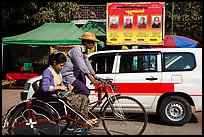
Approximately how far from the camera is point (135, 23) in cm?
1344

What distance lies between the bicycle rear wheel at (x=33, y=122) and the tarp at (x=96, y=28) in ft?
36.8

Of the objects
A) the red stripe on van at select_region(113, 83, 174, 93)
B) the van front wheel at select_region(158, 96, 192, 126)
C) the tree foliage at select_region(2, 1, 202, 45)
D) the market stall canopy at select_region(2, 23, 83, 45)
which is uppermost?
the tree foliage at select_region(2, 1, 202, 45)

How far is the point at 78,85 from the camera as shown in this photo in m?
5.59

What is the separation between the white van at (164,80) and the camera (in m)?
6.79

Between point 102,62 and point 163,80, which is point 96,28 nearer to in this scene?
point 102,62

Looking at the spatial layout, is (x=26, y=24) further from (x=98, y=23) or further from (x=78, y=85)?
(x=78, y=85)

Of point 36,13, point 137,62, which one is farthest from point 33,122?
point 36,13

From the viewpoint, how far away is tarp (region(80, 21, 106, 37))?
53.4ft

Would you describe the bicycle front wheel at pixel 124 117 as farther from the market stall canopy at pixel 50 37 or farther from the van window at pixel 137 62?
the market stall canopy at pixel 50 37

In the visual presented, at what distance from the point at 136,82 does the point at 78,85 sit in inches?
70.8

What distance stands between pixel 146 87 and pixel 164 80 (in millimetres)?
425

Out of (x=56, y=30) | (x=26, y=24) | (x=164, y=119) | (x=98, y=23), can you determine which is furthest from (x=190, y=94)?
(x=26, y=24)

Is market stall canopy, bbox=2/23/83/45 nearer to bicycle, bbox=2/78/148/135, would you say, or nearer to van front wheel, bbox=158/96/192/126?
van front wheel, bbox=158/96/192/126

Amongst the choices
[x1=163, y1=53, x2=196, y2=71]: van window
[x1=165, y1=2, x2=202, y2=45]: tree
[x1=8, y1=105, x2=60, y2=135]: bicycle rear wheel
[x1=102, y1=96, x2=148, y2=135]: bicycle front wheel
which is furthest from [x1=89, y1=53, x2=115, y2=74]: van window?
[x1=165, y1=2, x2=202, y2=45]: tree
